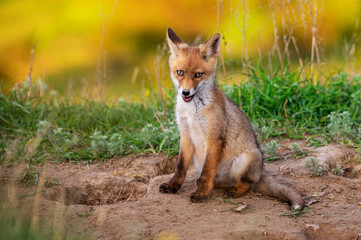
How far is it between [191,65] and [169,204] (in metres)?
1.30

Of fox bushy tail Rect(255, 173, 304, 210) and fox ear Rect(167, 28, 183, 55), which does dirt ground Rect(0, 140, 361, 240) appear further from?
fox ear Rect(167, 28, 183, 55)

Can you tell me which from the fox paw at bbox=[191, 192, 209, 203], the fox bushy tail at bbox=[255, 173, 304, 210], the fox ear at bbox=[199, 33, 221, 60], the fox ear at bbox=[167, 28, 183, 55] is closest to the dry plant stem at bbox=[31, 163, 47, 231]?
the fox paw at bbox=[191, 192, 209, 203]

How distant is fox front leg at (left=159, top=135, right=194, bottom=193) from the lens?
13.8ft

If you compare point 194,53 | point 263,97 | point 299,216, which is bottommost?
point 299,216

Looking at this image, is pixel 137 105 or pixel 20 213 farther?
pixel 137 105

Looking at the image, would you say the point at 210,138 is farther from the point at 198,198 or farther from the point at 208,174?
the point at 198,198

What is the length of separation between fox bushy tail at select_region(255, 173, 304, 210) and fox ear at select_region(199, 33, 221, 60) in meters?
1.32

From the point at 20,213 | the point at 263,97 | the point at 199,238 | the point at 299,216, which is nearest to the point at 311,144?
the point at 263,97

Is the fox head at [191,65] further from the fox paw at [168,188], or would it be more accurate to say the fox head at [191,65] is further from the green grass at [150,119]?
the green grass at [150,119]

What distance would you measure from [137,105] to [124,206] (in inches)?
118

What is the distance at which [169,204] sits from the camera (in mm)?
3945

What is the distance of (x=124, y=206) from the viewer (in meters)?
3.91

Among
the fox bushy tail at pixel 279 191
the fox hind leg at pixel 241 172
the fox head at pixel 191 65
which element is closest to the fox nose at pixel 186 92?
the fox head at pixel 191 65

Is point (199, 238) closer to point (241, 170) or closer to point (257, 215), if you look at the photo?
point (257, 215)
